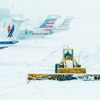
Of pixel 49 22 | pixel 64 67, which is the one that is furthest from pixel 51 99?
pixel 49 22

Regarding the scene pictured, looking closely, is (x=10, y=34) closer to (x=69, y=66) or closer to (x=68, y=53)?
(x=68, y=53)

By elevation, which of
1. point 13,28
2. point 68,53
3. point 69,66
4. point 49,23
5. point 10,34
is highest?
point 49,23

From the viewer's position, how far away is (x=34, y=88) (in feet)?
39.1

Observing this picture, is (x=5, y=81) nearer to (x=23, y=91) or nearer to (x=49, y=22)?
(x=23, y=91)

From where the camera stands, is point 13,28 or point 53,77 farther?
point 13,28

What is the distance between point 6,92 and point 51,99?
2.27 meters

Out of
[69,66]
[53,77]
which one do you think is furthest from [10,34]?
[53,77]

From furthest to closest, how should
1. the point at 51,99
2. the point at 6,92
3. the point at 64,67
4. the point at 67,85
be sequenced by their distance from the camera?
the point at 64,67 < the point at 67,85 < the point at 6,92 < the point at 51,99

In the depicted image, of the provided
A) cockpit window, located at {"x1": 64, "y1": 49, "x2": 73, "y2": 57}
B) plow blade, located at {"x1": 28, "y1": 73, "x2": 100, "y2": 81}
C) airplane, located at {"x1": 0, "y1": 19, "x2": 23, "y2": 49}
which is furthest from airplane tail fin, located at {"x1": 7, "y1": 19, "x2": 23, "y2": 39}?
plow blade, located at {"x1": 28, "y1": 73, "x2": 100, "y2": 81}

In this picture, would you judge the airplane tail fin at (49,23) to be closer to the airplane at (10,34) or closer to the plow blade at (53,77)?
the airplane at (10,34)

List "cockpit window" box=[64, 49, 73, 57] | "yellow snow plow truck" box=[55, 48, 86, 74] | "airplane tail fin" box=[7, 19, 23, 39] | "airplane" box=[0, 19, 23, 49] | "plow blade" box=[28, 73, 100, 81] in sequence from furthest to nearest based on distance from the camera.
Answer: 1. "airplane tail fin" box=[7, 19, 23, 39]
2. "airplane" box=[0, 19, 23, 49]
3. "cockpit window" box=[64, 49, 73, 57]
4. "yellow snow plow truck" box=[55, 48, 86, 74]
5. "plow blade" box=[28, 73, 100, 81]

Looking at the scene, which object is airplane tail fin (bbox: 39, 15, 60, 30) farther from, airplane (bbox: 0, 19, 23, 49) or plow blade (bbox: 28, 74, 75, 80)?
plow blade (bbox: 28, 74, 75, 80)

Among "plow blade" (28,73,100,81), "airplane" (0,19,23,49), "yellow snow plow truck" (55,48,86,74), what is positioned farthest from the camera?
"airplane" (0,19,23,49)

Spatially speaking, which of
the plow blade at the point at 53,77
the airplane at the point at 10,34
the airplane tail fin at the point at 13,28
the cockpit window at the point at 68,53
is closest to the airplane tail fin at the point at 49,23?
the airplane tail fin at the point at 13,28
